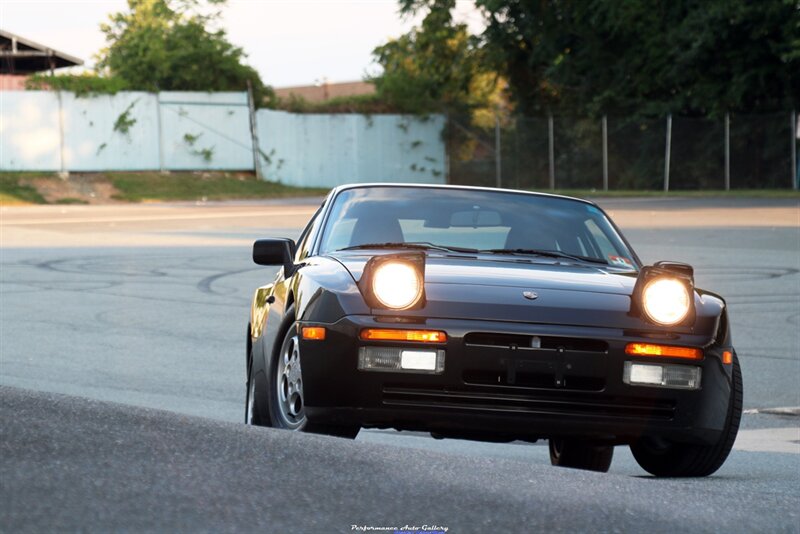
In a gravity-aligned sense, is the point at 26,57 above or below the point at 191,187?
above

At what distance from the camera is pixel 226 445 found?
4.66 meters

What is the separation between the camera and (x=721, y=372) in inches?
218

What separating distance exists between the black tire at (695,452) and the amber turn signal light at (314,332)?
1.38 meters

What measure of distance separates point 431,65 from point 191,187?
13193 mm

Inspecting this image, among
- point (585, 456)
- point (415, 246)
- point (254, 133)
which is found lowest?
point (585, 456)

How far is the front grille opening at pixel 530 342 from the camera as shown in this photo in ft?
17.4

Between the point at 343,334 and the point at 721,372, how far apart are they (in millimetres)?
1525

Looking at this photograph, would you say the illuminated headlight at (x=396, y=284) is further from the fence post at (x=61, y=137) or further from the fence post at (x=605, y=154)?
the fence post at (x=605, y=154)

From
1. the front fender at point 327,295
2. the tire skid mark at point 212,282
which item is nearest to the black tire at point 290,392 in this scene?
the front fender at point 327,295

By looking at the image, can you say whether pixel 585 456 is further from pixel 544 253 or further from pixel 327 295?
pixel 327 295

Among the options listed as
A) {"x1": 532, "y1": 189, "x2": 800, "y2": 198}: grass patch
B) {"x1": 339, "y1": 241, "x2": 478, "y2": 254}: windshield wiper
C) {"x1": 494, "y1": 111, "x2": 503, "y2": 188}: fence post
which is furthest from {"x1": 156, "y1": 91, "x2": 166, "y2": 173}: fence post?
{"x1": 339, "y1": 241, "x2": 478, "y2": 254}: windshield wiper

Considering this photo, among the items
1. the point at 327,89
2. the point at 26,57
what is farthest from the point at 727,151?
the point at 327,89

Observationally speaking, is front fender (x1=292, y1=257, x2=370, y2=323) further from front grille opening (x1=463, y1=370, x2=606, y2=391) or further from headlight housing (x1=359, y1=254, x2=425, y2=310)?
front grille opening (x1=463, y1=370, x2=606, y2=391)

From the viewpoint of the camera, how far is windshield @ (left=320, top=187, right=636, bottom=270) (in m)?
6.68
